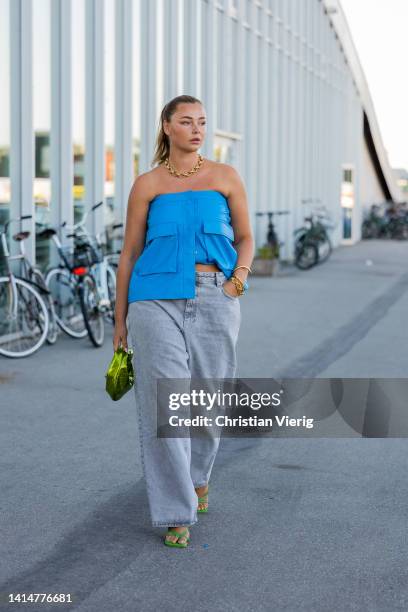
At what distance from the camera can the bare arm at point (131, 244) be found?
15.5ft

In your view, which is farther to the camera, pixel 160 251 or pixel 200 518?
pixel 200 518

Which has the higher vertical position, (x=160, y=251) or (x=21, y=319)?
(x=160, y=251)

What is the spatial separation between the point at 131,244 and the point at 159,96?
11.1 meters

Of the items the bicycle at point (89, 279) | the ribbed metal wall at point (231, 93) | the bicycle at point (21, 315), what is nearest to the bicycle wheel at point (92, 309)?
the bicycle at point (89, 279)

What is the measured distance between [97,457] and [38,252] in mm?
5725

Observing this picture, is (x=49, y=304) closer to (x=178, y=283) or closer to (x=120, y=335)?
(x=120, y=335)

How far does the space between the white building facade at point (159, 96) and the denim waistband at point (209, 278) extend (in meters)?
6.47

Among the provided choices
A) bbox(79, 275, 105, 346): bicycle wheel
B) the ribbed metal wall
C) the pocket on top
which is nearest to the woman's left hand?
the pocket on top

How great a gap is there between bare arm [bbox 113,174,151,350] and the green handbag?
0.16 feet

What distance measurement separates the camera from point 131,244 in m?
4.77

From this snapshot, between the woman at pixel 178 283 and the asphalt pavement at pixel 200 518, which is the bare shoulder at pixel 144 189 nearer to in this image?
the woman at pixel 178 283

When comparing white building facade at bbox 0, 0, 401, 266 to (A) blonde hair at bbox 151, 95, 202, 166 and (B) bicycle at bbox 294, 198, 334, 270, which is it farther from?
(A) blonde hair at bbox 151, 95, 202, 166

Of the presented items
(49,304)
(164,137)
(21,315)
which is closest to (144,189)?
(164,137)

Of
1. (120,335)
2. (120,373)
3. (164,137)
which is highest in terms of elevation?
(164,137)
